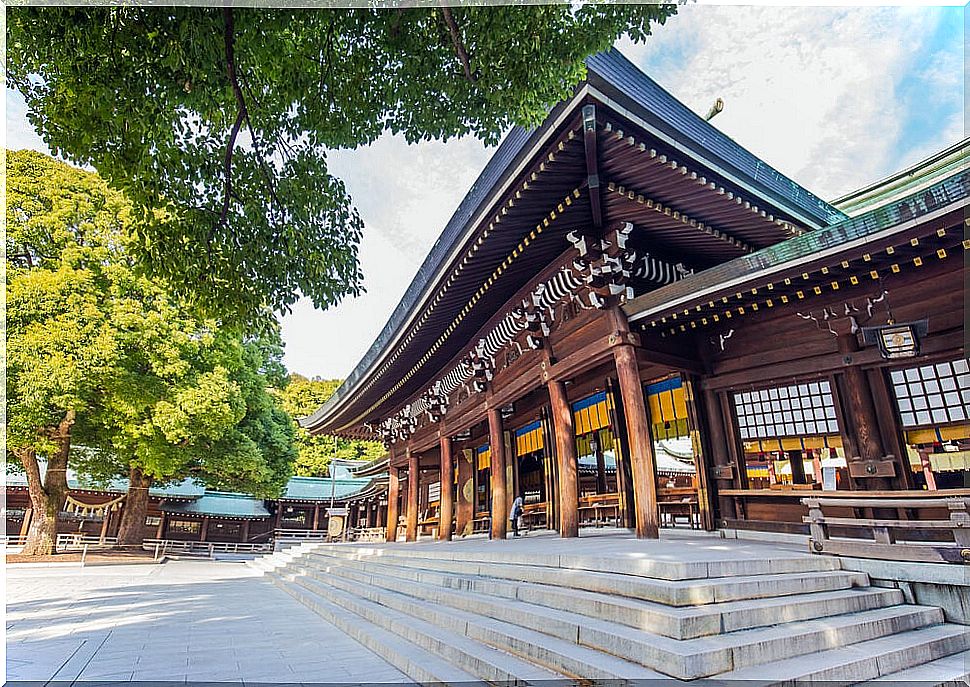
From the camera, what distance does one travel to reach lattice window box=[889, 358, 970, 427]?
5.75 meters

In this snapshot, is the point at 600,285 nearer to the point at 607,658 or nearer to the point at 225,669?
the point at 607,658

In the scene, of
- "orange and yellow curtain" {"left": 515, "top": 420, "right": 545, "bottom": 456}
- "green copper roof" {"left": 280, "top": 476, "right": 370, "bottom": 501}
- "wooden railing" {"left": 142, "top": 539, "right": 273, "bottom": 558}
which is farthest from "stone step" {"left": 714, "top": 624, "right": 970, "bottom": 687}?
"green copper roof" {"left": 280, "top": 476, "right": 370, "bottom": 501}

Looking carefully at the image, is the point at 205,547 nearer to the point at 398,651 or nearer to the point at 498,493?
the point at 498,493

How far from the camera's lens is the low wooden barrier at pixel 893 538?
4195 millimetres

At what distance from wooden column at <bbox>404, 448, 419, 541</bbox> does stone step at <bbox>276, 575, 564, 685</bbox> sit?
8268 mm

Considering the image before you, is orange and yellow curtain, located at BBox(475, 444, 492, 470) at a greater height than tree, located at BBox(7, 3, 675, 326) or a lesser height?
lesser

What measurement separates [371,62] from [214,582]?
12650 mm

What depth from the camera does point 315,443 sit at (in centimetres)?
4494

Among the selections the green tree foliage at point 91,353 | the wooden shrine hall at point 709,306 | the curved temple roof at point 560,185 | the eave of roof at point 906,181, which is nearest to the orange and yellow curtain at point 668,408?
the wooden shrine hall at point 709,306

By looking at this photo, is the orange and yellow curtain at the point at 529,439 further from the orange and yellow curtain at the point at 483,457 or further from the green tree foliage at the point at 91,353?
the green tree foliage at the point at 91,353

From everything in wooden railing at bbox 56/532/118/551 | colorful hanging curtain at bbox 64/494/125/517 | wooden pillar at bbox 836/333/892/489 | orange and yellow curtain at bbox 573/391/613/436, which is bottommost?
wooden railing at bbox 56/532/118/551

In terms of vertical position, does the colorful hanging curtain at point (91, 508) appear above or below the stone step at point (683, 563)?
above

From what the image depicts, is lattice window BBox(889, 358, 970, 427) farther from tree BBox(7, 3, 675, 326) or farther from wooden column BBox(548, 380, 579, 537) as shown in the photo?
tree BBox(7, 3, 675, 326)

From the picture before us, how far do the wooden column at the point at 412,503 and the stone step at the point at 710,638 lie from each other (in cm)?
1071
